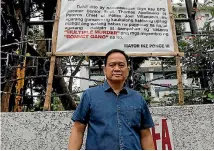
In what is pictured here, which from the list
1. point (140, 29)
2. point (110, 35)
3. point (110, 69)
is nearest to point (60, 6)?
point (110, 35)

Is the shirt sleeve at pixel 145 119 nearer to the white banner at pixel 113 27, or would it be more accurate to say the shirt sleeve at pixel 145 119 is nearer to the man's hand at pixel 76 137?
the man's hand at pixel 76 137

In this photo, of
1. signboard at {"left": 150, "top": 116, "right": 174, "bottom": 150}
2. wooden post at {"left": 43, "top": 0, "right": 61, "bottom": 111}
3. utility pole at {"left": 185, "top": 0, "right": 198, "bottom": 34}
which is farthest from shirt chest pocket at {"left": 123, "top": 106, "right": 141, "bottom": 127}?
utility pole at {"left": 185, "top": 0, "right": 198, "bottom": 34}

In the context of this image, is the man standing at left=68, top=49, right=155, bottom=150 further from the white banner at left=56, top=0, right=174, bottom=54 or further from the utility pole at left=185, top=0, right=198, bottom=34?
the utility pole at left=185, top=0, right=198, bottom=34

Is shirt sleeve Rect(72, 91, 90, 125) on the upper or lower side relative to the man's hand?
upper

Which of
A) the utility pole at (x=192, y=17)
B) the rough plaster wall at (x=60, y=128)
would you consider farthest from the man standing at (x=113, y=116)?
the utility pole at (x=192, y=17)

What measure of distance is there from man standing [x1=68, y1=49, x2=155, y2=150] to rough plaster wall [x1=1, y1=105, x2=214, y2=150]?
43.2 inches

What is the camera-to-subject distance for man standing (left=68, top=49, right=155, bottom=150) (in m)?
1.56

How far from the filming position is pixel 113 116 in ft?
5.20

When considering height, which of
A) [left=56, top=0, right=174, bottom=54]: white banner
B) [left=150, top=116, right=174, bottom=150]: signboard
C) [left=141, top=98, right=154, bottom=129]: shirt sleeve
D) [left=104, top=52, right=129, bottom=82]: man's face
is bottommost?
[left=150, top=116, right=174, bottom=150]: signboard

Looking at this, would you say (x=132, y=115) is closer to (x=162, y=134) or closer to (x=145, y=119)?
(x=145, y=119)

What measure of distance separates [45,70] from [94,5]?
0.90 m

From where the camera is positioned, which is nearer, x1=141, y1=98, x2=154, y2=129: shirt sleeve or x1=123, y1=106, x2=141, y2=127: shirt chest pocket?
x1=123, y1=106, x2=141, y2=127: shirt chest pocket

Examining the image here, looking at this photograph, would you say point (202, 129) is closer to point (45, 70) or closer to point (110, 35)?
point (110, 35)

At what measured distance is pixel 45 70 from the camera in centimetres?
310
